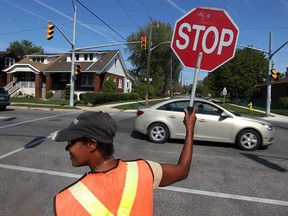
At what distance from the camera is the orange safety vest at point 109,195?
1.45m

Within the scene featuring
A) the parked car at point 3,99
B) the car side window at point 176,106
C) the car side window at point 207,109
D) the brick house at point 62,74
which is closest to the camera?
the car side window at point 207,109

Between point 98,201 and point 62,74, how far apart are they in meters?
43.2

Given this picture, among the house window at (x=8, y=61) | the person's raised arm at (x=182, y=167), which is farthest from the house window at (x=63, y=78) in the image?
the person's raised arm at (x=182, y=167)

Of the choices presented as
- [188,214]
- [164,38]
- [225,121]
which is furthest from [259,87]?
[188,214]

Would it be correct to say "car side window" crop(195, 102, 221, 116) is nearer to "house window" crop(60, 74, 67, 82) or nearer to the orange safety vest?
the orange safety vest

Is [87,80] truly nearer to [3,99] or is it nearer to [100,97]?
[100,97]

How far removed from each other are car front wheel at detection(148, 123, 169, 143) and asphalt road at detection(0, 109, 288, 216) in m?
0.30

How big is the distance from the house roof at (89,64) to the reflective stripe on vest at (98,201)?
3859 cm

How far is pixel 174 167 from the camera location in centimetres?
199

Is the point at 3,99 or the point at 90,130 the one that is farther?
the point at 3,99

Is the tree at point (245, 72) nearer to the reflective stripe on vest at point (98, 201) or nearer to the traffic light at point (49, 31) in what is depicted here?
the traffic light at point (49, 31)

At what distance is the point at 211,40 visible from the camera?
2.67 m

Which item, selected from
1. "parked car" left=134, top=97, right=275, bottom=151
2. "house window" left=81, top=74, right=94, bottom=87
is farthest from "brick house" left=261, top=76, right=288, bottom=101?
"parked car" left=134, top=97, right=275, bottom=151

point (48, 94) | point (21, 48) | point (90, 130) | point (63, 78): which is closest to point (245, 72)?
point (63, 78)
